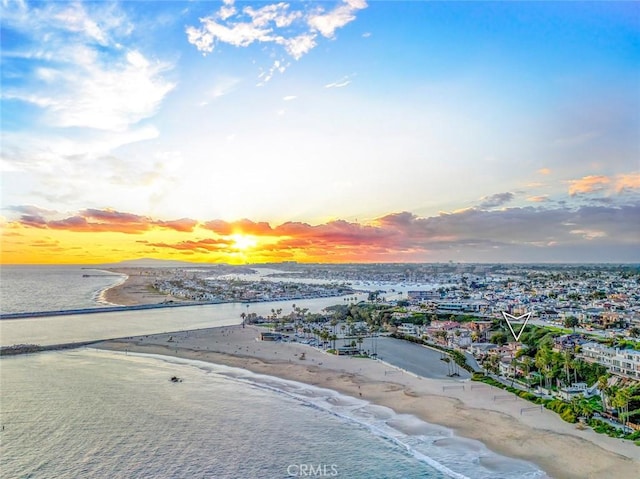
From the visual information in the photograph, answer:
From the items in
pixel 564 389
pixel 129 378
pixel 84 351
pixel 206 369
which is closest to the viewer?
pixel 564 389

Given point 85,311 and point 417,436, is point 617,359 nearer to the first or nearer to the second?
point 417,436

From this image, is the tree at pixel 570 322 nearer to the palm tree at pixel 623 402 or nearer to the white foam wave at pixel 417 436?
the palm tree at pixel 623 402

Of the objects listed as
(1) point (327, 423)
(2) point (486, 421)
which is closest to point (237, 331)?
(1) point (327, 423)

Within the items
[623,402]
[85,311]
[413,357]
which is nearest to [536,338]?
[413,357]

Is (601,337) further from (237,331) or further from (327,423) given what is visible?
(237,331)

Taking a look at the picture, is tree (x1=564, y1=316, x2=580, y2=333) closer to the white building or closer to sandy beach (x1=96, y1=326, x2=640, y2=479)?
the white building

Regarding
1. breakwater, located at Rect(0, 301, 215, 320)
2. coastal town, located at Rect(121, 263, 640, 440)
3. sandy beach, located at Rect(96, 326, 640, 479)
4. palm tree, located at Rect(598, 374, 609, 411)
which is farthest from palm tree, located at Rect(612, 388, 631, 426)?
breakwater, located at Rect(0, 301, 215, 320)
